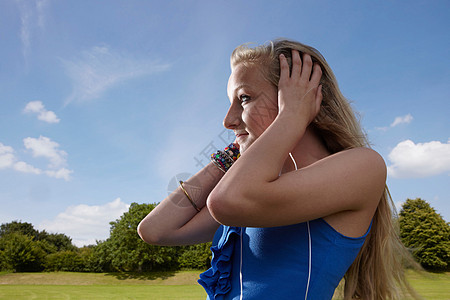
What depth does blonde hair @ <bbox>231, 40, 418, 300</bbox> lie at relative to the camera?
175 cm

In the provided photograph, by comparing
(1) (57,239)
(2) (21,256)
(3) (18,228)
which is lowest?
(2) (21,256)

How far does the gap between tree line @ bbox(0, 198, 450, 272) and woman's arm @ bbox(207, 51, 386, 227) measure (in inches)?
1496

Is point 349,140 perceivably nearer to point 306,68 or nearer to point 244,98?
point 306,68

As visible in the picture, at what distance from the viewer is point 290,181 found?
135 centimetres

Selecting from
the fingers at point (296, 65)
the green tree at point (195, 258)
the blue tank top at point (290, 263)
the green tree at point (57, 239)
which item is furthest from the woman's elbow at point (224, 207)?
the green tree at point (57, 239)

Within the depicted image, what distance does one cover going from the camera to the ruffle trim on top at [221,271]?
5.36 feet

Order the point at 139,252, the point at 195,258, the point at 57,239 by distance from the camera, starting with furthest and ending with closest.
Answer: the point at 57,239 < the point at 195,258 < the point at 139,252

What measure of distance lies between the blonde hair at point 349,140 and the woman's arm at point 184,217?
84 cm

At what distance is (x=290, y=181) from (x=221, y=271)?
0.65 meters

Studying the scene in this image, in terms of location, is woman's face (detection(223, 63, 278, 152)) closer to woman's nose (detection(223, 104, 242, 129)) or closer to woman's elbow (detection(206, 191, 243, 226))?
woman's nose (detection(223, 104, 242, 129))

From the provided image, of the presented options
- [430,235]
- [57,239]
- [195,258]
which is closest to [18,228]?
[57,239]

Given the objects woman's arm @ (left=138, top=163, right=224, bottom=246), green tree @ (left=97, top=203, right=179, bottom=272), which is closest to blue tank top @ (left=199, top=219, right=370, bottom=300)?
woman's arm @ (left=138, top=163, right=224, bottom=246)

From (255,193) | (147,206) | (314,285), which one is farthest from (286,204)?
(147,206)

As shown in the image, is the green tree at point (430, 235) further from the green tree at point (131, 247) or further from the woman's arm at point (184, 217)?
the woman's arm at point (184, 217)
